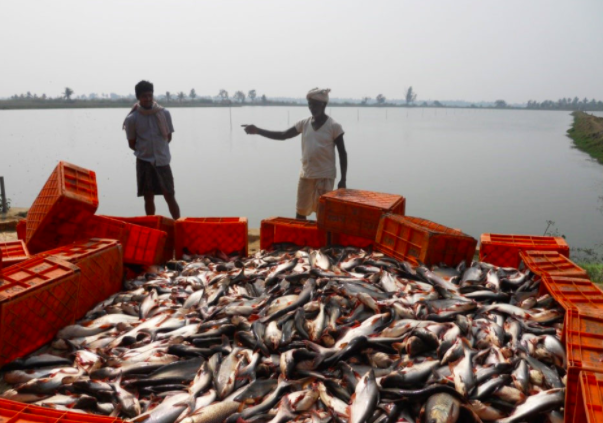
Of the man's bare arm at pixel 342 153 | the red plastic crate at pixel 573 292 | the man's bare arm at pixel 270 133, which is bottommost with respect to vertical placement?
the red plastic crate at pixel 573 292

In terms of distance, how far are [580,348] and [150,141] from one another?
253 inches

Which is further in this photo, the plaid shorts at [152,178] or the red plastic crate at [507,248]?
the plaid shorts at [152,178]

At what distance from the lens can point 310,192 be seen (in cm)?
767

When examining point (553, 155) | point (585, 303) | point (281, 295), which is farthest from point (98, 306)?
point (553, 155)

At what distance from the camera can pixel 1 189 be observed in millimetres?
11398

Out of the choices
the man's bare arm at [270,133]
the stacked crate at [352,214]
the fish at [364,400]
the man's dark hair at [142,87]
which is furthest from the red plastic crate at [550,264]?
the man's dark hair at [142,87]

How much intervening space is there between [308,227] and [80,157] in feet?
75.1

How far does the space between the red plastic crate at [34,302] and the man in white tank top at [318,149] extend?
152 inches

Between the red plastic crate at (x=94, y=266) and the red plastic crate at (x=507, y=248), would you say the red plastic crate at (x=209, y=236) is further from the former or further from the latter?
the red plastic crate at (x=507, y=248)

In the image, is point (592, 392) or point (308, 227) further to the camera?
point (308, 227)

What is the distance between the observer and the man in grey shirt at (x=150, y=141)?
7.47m

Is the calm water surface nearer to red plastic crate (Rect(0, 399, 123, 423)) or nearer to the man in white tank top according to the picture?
the man in white tank top

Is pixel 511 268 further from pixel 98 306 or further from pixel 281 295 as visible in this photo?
pixel 98 306

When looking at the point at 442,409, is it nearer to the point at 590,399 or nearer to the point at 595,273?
the point at 590,399
